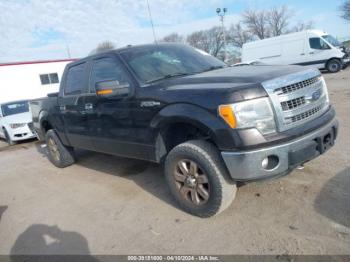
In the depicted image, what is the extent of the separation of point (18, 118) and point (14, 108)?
1.24 metres

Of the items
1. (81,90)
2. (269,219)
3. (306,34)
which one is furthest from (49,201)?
(306,34)

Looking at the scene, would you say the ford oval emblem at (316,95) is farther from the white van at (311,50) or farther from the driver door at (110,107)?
the white van at (311,50)

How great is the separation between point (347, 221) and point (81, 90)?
401 centimetres

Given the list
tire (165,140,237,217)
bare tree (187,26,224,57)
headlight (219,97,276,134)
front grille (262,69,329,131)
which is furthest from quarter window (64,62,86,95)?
bare tree (187,26,224,57)

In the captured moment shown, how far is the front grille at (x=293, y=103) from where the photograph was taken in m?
2.87

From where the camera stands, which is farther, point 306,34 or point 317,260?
point 306,34

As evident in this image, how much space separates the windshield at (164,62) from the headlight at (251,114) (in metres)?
1.31

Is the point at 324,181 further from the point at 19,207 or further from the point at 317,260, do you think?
the point at 19,207

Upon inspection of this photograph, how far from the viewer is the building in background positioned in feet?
72.3

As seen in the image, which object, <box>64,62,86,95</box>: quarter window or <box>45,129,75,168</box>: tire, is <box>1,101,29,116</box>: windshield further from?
<box>64,62,86,95</box>: quarter window

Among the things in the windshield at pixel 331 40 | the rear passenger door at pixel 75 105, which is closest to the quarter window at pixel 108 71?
the rear passenger door at pixel 75 105

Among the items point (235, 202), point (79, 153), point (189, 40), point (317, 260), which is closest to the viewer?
point (317, 260)

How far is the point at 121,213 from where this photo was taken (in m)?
3.82

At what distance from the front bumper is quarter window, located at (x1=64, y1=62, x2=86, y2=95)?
9.85 ft
